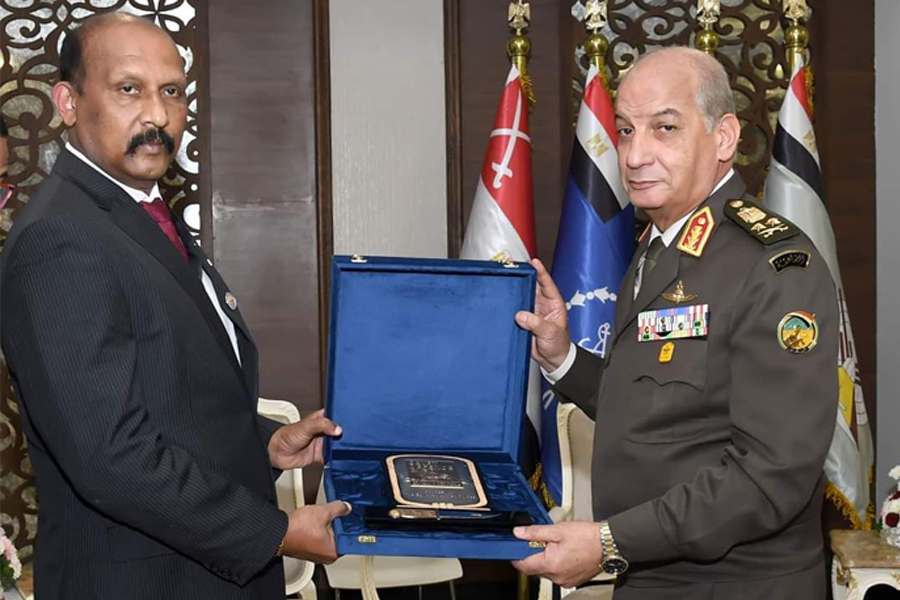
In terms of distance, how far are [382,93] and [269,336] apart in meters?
1.11

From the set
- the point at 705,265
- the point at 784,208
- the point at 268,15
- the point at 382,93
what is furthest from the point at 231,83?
the point at 705,265

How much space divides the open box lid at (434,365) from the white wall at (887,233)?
2867mm

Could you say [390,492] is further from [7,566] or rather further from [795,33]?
[795,33]

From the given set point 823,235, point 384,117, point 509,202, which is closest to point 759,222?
Answer: point 509,202

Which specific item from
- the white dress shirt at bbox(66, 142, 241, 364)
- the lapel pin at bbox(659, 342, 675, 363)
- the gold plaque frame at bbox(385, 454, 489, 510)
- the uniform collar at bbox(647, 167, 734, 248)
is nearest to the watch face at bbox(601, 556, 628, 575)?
the gold plaque frame at bbox(385, 454, 489, 510)

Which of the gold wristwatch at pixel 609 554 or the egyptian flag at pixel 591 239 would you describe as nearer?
the gold wristwatch at pixel 609 554

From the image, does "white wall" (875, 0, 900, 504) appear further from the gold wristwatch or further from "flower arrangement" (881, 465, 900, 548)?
the gold wristwatch

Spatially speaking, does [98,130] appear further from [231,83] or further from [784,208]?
[784,208]

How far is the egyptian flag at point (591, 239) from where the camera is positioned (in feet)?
13.1

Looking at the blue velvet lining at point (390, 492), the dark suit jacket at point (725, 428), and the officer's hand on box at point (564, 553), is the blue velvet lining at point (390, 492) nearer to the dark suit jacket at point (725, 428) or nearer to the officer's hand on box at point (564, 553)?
the officer's hand on box at point (564, 553)

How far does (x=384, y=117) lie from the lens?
4.49 m

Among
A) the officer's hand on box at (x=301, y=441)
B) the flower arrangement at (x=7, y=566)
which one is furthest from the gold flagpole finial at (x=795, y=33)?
the flower arrangement at (x=7, y=566)

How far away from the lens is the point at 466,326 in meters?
2.21

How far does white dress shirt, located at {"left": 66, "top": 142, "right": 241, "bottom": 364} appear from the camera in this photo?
6.19 feet
